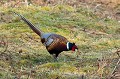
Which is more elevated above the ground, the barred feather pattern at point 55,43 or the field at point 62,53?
the barred feather pattern at point 55,43

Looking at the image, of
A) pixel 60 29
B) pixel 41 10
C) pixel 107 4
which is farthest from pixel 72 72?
pixel 107 4

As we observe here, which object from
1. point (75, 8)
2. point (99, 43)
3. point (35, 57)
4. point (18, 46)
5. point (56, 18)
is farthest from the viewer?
point (75, 8)

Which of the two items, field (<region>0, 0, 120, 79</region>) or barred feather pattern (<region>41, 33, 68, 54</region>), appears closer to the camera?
field (<region>0, 0, 120, 79</region>)

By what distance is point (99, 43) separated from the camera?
36.3ft

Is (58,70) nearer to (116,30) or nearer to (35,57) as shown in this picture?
(35,57)

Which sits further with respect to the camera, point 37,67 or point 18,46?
point 18,46

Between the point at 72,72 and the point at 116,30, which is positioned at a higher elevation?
the point at 72,72

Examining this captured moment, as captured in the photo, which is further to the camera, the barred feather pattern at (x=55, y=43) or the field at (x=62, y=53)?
the barred feather pattern at (x=55, y=43)

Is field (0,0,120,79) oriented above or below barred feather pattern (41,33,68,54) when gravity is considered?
below

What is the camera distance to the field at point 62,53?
7.03m

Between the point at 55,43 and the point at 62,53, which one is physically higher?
the point at 55,43

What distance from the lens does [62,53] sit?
9594 mm

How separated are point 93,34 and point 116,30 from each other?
132 centimetres

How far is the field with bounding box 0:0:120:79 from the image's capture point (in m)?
7.03
